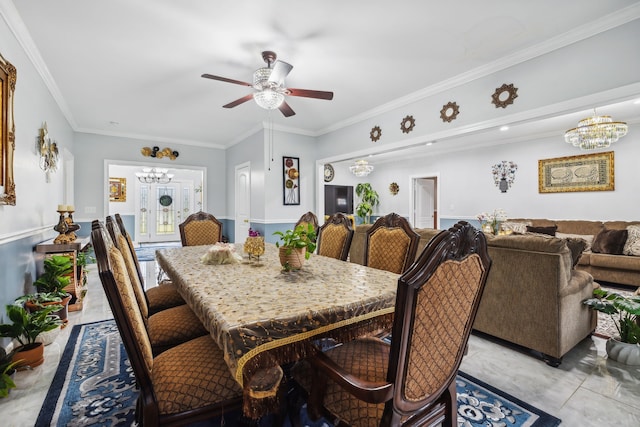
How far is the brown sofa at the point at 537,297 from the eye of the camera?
2127 millimetres

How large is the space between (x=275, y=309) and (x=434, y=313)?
1.86 ft

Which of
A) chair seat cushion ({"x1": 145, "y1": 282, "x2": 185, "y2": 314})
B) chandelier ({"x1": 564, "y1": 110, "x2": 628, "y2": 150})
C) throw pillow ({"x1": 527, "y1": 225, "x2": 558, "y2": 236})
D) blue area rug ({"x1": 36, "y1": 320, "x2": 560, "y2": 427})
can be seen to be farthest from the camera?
throw pillow ({"x1": 527, "y1": 225, "x2": 558, "y2": 236})

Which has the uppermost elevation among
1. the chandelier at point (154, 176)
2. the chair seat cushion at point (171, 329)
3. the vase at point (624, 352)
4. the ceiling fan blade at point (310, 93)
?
the ceiling fan blade at point (310, 93)

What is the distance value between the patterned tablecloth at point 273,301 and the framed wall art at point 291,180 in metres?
3.44

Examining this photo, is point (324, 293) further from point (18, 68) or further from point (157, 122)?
point (157, 122)

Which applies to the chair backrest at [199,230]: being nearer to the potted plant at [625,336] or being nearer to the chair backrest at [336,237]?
the chair backrest at [336,237]

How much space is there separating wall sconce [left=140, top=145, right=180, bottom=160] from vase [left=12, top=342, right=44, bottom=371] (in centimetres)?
459

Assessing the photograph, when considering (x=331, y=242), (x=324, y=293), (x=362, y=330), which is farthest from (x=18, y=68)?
(x=362, y=330)

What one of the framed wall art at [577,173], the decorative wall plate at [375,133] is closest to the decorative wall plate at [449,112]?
the decorative wall plate at [375,133]

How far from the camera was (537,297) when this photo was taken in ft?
7.25

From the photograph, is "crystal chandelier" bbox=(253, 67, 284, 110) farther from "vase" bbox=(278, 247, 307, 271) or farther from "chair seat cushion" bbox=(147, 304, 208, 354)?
"chair seat cushion" bbox=(147, 304, 208, 354)

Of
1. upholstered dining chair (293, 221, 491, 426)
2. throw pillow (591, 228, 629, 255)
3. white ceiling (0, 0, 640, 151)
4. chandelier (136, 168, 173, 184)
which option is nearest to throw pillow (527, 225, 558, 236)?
throw pillow (591, 228, 629, 255)

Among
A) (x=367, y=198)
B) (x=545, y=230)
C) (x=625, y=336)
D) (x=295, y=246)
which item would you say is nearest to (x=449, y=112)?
(x=625, y=336)

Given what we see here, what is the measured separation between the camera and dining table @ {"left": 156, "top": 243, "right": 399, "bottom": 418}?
967 millimetres
